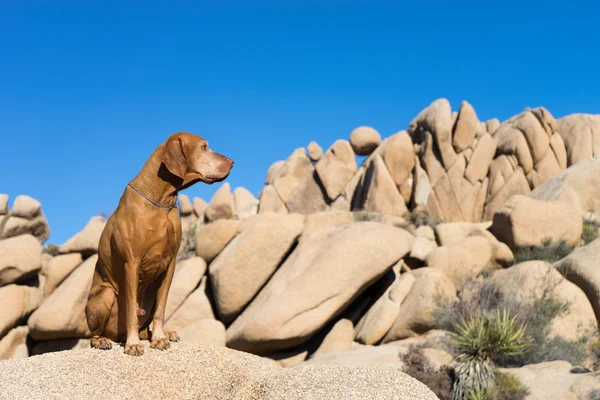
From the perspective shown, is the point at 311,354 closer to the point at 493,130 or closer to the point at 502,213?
the point at 502,213

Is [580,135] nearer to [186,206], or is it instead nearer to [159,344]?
[186,206]

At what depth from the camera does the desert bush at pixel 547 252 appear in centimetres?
2180

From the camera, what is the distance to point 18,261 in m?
20.8

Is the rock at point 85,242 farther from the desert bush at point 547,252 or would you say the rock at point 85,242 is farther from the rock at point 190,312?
the desert bush at point 547,252

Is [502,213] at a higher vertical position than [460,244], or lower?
higher

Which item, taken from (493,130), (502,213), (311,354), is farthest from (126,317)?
(493,130)

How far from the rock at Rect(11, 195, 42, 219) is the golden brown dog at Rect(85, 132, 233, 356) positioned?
20.6m

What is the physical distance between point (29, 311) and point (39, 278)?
125cm

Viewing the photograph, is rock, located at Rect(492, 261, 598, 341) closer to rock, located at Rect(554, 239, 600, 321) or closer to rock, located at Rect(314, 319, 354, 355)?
rock, located at Rect(554, 239, 600, 321)

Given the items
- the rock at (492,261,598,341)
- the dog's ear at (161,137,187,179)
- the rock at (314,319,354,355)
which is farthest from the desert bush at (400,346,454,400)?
the dog's ear at (161,137,187,179)

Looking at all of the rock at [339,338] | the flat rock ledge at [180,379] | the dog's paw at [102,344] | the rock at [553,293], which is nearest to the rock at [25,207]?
the rock at [339,338]

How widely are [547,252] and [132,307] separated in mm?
18039

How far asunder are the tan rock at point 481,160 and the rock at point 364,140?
6.91m

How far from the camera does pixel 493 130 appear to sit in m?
40.6
